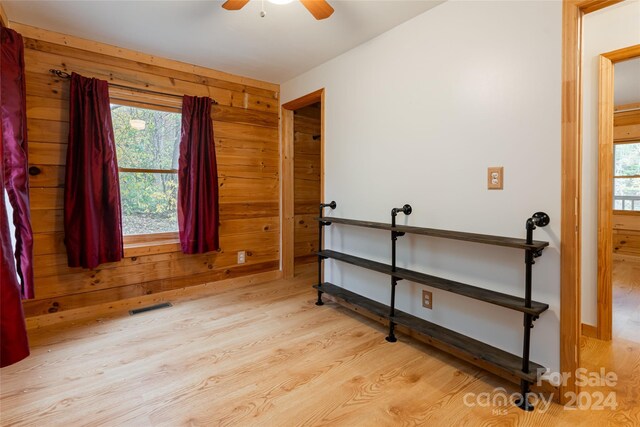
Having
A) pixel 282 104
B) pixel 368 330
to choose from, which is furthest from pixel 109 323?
pixel 282 104

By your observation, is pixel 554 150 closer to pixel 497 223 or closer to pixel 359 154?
pixel 497 223

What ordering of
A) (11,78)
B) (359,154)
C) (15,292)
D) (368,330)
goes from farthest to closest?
(359,154) < (368,330) < (11,78) < (15,292)

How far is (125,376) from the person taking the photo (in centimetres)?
194

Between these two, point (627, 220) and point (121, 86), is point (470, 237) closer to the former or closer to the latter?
point (121, 86)

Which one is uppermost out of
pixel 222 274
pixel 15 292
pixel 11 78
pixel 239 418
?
pixel 11 78

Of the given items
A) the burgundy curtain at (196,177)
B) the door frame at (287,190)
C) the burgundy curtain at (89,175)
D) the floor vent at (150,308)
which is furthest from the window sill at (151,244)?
the door frame at (287,190)

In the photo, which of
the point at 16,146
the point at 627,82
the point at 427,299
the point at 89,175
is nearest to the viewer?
the point at 16,146

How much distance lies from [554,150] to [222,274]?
3110 millimetres

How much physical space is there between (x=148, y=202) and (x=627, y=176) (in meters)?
6.83

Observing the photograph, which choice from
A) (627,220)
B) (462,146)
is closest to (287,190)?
(462,146)

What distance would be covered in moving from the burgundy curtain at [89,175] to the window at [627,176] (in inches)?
274

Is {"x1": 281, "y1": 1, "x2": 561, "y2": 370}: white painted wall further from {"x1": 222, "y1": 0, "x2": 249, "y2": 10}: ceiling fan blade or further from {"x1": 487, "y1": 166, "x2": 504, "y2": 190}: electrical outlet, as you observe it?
{"x1": 222, "y1": 0, "x2": 249, "y2": 10}: ceiling fan blade

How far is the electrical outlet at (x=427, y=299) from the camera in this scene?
232 centimetres

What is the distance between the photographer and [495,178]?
6.29 feet
